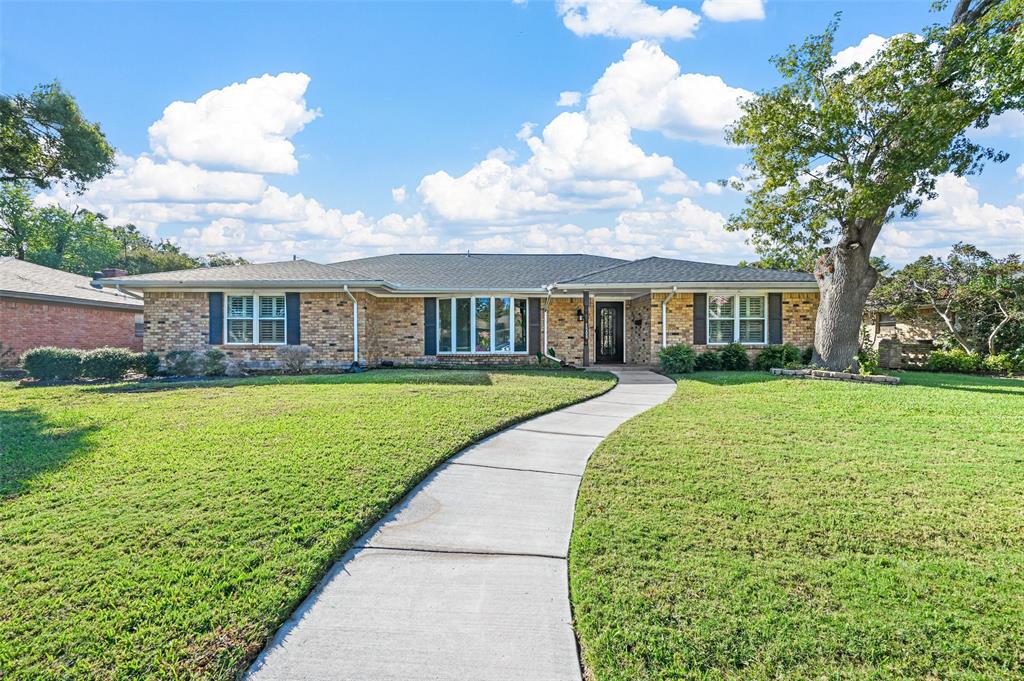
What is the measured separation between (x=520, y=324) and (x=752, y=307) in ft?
20.9

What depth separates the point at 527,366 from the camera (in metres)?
14.2

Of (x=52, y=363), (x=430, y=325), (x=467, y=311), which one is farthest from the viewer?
(x=467, y=311)

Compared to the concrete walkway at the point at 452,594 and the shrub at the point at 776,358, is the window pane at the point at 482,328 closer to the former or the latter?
the shrub at the point at 776,358

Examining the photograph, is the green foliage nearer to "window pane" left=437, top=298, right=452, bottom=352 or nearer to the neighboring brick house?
the neighboring brick house

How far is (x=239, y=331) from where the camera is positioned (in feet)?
43.9

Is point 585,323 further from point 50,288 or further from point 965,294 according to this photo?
point 50,288

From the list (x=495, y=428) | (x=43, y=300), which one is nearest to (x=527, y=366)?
(x=495, y=428)

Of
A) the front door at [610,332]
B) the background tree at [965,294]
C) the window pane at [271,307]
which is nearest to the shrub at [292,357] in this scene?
the window pane at [271,307]

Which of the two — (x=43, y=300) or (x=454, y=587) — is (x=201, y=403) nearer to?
(x=454, y=587)

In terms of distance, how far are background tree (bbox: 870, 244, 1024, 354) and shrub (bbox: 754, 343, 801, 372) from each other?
228 inches

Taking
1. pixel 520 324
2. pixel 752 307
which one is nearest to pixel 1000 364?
pixel 752 307

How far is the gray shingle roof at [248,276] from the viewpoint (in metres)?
12.8

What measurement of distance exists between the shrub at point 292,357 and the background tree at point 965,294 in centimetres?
1764

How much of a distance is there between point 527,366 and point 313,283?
19.2 ft
